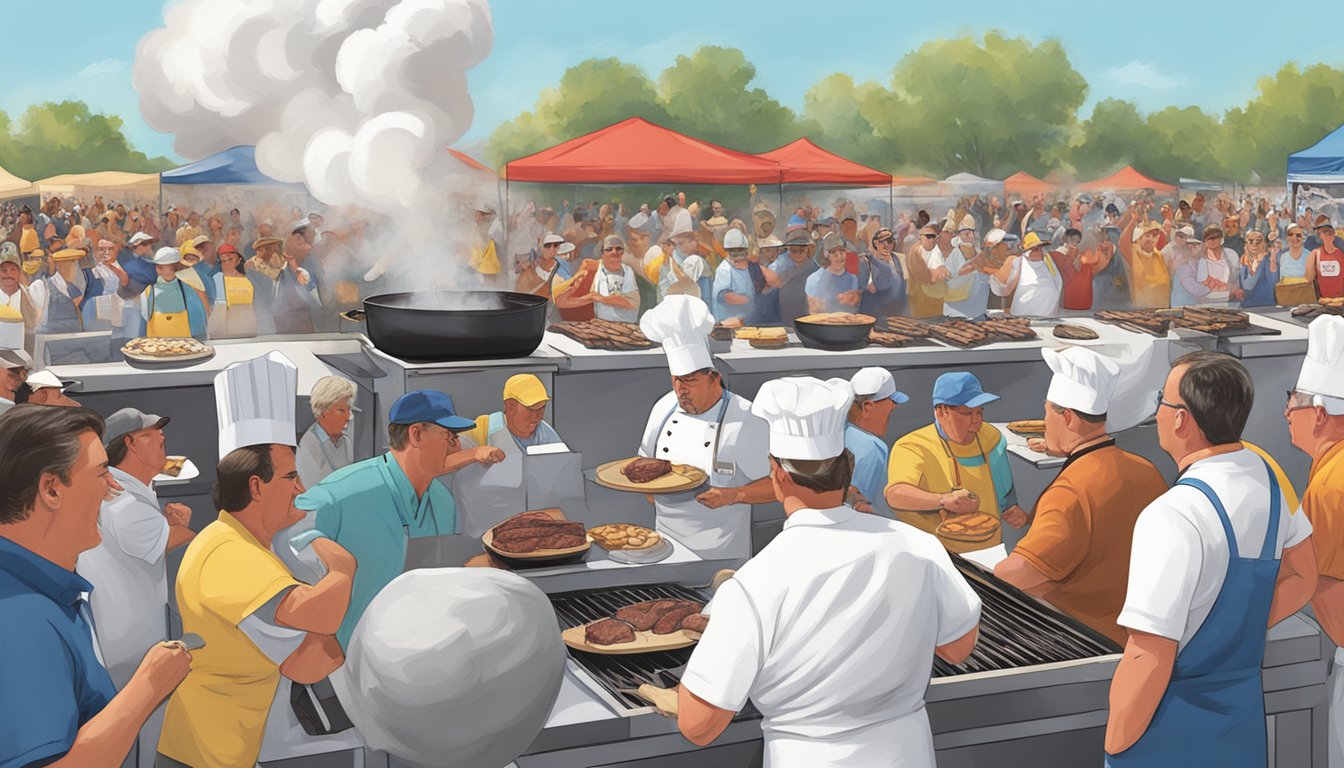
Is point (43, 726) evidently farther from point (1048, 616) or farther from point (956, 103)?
point (956, 103)

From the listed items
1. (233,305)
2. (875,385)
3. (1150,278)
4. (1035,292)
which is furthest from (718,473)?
(1150,278)

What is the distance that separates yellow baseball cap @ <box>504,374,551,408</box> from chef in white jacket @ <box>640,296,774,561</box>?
0.51m

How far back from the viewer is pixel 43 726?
1.93 m

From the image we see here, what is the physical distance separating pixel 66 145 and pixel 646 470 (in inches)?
1610

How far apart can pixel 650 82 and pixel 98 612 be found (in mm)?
34668

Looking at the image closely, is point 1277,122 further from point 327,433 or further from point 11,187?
point 327,433

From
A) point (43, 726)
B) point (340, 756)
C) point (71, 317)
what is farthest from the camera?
point (71, 317)

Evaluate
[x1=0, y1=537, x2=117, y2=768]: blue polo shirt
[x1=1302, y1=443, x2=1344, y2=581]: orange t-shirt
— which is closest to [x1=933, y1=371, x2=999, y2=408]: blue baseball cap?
[x1=1302, y1=443, x2=1344, y2=581]: orange t-shirt

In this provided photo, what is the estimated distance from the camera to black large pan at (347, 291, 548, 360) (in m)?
5.02

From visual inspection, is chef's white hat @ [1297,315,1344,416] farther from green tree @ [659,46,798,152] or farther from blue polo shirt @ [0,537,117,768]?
green tree @ [659,46,798,152]

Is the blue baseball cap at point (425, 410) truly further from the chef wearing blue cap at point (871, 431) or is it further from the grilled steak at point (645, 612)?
the chef wearing blue cap at point (871, 431)

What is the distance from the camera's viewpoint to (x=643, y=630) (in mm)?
2992

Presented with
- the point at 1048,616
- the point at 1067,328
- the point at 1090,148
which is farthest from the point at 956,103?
the point at 1048,616

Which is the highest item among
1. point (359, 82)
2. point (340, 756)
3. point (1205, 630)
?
point (359, 82)
